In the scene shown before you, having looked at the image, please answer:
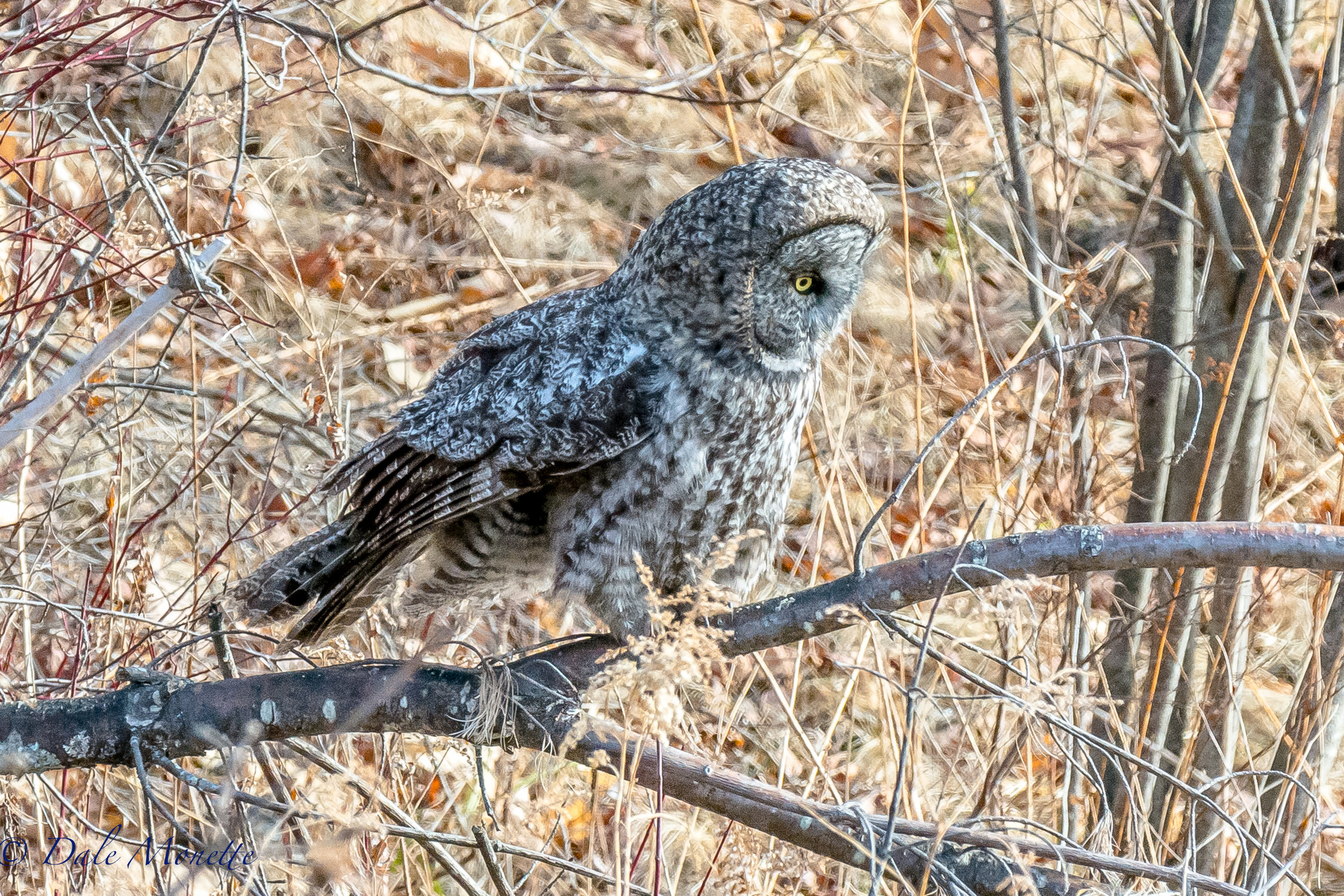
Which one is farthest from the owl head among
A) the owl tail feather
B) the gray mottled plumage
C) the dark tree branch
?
the owl tail feather

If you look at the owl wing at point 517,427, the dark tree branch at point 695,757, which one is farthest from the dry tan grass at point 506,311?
the owl wing at point 517,427

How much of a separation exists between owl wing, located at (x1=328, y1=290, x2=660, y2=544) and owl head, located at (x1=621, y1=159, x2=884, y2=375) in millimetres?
118

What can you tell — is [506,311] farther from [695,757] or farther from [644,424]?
[695,757]

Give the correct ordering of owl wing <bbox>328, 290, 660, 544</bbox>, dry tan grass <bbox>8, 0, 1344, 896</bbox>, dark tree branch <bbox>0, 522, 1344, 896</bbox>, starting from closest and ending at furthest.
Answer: dark tree branch <bbox>0, 522, 1344, 896</bbox> < owl wing <bbox>328, 290, 660, 544</bbox> < dry tan grass <bbox>8, 0, 1344, 896</bbox>

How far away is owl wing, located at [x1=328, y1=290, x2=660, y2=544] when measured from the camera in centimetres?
239

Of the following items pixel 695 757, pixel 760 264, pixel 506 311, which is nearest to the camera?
pixel 695 757

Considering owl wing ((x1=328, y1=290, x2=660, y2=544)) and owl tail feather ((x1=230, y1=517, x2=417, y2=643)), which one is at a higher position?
owl wing ((x1=328, y1=290, x2=660, y2=544))

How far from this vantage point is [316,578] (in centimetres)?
250

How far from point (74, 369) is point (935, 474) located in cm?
359


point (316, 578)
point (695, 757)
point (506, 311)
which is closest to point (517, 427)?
point (316, 578)

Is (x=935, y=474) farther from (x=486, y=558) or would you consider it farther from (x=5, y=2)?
(x=5, y=2)

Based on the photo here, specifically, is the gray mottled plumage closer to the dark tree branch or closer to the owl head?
the owl head

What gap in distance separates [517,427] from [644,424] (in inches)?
10.1

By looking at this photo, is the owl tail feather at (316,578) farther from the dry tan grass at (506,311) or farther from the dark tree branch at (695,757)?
the dark tree branch at (695,757)
